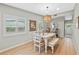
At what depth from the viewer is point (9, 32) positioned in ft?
6.06

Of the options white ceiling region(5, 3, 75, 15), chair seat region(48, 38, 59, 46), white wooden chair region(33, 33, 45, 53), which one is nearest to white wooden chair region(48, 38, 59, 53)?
chair seat region(48, 38, 59, 46)

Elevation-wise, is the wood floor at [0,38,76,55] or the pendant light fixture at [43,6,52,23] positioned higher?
the pendant light fixture at [43,6,52,23]

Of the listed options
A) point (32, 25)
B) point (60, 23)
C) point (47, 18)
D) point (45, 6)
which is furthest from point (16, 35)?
point (60, 23)

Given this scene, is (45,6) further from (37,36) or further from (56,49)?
(56,49)

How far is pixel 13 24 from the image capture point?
1874 mm

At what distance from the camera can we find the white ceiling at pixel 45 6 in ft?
5.98

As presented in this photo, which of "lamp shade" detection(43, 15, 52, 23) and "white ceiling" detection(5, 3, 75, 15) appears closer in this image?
"white ceiling" detection(5, 3, 75, 15)

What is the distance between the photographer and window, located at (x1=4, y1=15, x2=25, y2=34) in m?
1.80

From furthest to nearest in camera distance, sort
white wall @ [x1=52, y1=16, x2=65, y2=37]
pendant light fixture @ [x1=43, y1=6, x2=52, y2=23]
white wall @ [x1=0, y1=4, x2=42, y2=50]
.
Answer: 1. white wall @ [x1=52, y1=16, x2=65, y2=37]
2. pendant light fixture @ [x1=43, y1=6, x2=52, y2=23]
3. white wall @ [x1=0, y1=4, x2=42, y2=50]

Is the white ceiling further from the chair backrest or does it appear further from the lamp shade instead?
the chair backrest

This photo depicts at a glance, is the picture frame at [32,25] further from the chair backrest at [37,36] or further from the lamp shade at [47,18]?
the lamp shade at [47,18]

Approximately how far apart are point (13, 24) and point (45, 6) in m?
0.78

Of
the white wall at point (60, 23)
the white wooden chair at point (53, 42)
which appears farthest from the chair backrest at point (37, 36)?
the white wall at point (60, 23)

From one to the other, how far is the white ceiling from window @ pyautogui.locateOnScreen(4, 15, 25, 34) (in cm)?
26
